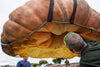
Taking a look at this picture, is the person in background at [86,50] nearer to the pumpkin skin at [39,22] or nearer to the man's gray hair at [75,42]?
the man's gray hair at [75,42]

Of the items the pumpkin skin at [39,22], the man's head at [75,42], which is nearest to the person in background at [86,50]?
the man's head at [75,42]

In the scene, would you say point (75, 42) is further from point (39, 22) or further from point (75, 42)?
point (39, 22)

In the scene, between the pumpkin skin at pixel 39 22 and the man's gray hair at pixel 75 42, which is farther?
the pumpkin skin at pixel 39 22

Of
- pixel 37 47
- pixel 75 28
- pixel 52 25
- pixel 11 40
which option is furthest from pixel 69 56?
pixel 11 40

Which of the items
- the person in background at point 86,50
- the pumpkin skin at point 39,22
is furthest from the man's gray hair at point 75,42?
the pumpkin skin at point 39,22

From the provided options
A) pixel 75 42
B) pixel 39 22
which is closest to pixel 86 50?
pixel 75 42

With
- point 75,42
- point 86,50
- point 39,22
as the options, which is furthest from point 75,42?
point 39,22

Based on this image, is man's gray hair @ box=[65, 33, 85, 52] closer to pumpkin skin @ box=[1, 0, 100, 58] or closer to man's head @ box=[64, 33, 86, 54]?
man's head @ box=[64, 33, 86, 54]

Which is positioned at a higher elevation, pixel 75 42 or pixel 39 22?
pixel 39 22

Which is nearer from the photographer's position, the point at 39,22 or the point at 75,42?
the point at 75,42

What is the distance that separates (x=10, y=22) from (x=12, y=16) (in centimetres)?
8

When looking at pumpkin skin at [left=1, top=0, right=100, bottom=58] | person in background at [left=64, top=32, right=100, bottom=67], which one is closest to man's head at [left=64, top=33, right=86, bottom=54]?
person in background at [left=64, top=32, right=100, bottom=67]

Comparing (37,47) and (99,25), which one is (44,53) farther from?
(99,25)

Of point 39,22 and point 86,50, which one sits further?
point 39,22
